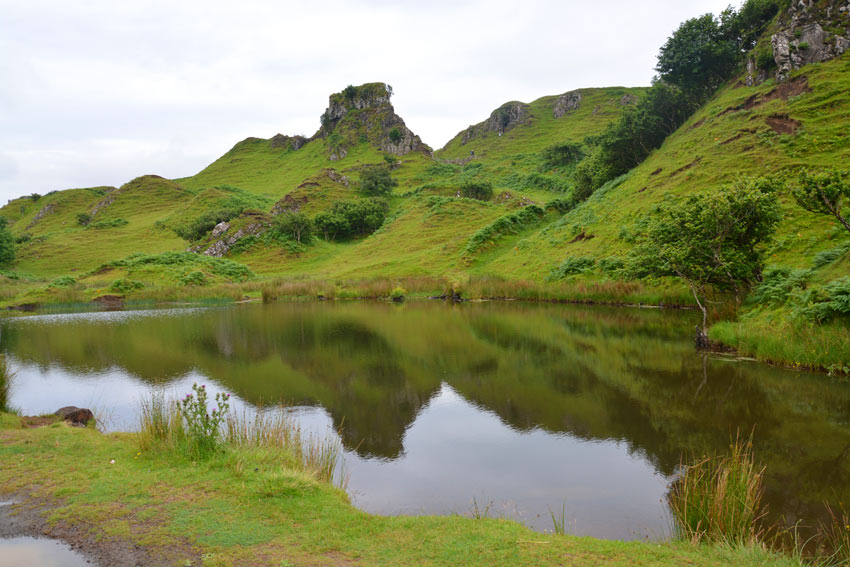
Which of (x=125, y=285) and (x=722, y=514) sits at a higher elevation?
(x=125, y=285)

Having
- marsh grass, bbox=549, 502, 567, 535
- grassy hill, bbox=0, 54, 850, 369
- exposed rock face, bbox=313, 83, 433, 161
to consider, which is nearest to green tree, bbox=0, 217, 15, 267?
grassy hill, bbox=0, 54, 850, 369

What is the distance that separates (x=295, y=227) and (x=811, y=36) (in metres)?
71.8

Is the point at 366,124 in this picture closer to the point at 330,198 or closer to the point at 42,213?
the point at 330,198

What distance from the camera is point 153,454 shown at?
8727 millimetres

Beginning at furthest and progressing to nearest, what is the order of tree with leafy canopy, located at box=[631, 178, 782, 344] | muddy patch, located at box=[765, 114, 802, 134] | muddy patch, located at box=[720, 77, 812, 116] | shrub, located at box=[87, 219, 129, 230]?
shrub, located at box=[87, 219, 129, 230] < muddy patch, located at box=[720, 77, 812, 116] < muddy patch, located at box=[765, 114, 802, 134] < tree with leafy canopy, located at box=[631, 178, 782, 344]

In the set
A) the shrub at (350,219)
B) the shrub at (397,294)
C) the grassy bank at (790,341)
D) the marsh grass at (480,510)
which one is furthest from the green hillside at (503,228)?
the marsh grass at (480,510)

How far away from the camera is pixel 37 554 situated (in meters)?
5.84

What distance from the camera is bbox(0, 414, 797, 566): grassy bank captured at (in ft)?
17.8

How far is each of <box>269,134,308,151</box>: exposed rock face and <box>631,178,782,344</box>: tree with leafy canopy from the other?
502ft

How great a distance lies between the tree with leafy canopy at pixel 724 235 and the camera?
66.3 feet

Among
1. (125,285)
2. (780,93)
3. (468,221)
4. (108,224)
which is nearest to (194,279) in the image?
(125,285)

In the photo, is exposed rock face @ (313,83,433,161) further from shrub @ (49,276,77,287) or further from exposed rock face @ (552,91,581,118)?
shrub @ (49,276,77,287)

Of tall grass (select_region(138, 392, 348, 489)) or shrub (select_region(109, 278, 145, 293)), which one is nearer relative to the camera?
tall grass (select_region(138, 392, 348, 489))

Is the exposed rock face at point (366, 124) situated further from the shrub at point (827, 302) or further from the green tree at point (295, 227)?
the shrub at point (827, 302)
